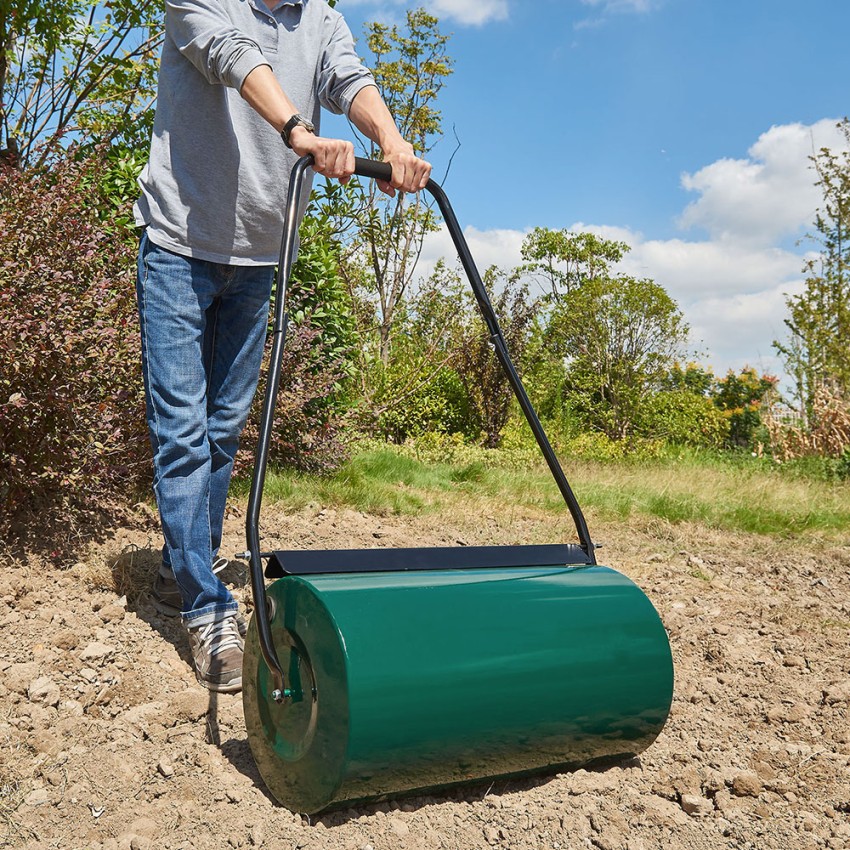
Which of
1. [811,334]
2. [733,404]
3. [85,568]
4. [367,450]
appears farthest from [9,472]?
[733,404]

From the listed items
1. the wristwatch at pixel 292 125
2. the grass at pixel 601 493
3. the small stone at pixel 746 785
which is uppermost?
the wristwatch at pixel 292 125

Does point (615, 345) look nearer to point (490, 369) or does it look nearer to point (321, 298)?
point (490, 369)

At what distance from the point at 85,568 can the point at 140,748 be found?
3.65ft

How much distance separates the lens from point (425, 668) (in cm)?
171

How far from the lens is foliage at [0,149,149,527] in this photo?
3184 millimetres

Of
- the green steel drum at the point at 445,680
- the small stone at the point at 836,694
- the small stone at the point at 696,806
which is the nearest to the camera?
the green steel drum at the point at 445,680

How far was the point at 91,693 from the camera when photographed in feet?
8.03

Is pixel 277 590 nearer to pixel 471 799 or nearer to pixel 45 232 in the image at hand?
pixel 471 799

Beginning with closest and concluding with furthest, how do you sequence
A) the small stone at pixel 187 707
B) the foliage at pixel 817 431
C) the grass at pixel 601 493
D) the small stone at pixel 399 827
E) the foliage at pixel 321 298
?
the small stone at pixel 399 827
the small stone at pixel 187 707
the grass at pixel 601 493
the foliage at pixel 321 298
the foliage at pixel 817 431

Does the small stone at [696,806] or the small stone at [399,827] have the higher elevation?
the small stone at [696,806]

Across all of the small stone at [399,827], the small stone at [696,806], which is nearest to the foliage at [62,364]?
the small stone at [399,827]

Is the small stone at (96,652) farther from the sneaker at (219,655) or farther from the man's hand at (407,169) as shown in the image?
the man's hand at (407,169)

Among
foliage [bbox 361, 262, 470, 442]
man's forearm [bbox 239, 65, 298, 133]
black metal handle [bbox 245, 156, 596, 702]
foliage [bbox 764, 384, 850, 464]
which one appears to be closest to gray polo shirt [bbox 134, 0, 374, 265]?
man's forearm [bbox 239, 65, 298, 133]

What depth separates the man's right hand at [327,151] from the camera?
1991 millimetres
